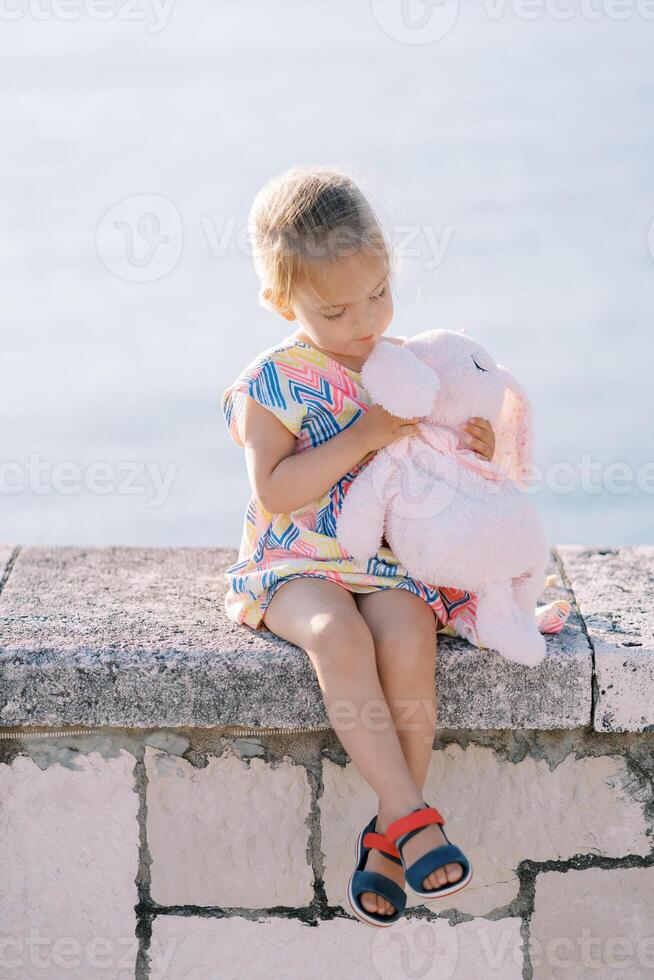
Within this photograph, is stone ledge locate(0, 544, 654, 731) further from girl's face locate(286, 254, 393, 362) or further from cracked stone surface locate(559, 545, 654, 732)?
girl's face locate(286, 254, 393, 362)

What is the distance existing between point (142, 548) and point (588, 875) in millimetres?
1329

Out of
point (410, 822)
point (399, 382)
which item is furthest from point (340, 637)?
point (399, 382)

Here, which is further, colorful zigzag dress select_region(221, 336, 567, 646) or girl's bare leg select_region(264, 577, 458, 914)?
colorful zigzag dress select_region(221, 336, 567, 646)

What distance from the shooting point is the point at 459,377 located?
2240 mm

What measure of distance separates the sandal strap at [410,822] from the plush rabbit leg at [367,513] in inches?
19.0

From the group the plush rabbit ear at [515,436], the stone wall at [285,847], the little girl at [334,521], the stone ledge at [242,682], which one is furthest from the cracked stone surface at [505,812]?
the plush rabbit ear at [515,436]

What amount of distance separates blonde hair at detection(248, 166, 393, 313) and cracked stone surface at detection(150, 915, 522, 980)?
4.01 ft

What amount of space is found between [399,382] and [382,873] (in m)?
0.87

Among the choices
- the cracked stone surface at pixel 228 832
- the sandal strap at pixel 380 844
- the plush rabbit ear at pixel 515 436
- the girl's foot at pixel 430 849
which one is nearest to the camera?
the girl's foot at pixel 430 849

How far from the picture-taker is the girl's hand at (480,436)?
2.28 metres

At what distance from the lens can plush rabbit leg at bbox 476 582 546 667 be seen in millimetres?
2162

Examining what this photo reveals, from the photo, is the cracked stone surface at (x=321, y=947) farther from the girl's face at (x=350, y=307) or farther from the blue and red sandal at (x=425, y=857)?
the girl's face at (x=350, y=307)

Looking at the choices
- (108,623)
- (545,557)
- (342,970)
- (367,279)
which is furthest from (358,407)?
(342,970)

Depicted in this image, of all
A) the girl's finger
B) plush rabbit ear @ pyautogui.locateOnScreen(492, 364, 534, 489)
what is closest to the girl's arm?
the girl's finger
